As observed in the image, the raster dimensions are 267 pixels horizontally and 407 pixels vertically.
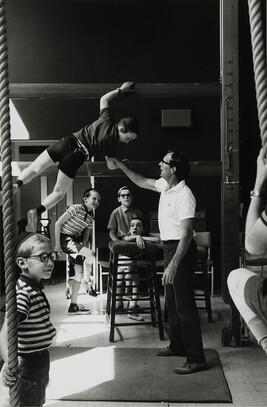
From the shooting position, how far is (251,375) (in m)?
4.44

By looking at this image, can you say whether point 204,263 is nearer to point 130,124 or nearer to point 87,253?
point 87,253

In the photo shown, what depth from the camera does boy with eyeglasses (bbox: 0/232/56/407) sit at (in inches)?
90.9

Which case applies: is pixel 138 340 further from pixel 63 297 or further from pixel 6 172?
pixel 6 172

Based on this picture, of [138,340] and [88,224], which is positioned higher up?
[88,224]

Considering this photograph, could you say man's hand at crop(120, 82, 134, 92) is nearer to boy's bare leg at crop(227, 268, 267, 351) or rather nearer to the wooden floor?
boy's bare leg at crop(227, 268, 267, 351)

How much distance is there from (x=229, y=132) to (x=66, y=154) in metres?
2.53

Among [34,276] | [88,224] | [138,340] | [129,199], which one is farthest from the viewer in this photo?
[129,199]

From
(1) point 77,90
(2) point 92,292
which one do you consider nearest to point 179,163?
(1) point 77,90

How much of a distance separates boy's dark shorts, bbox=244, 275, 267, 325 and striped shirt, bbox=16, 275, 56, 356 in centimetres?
87

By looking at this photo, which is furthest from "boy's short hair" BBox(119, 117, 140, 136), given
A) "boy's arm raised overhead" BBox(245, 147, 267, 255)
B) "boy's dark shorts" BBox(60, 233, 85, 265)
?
"boy's dark shorts" BBox(60, 233, 85, 265)

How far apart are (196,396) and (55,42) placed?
6345 mm

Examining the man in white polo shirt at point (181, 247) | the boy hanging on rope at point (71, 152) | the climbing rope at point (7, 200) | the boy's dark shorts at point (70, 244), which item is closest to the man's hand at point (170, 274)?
the man in white polo shirt at point (181, 247)

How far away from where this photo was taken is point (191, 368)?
177 inches

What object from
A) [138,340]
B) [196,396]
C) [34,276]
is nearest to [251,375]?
[196,396]
